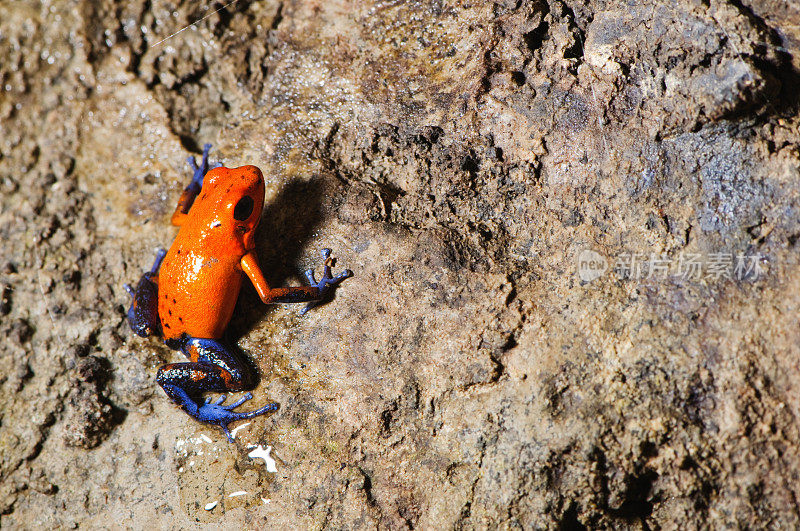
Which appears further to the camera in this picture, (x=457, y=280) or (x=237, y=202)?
(x=237, y=202)

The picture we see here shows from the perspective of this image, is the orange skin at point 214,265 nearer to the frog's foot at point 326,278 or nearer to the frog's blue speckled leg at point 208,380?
the frog's foot at point 326,278

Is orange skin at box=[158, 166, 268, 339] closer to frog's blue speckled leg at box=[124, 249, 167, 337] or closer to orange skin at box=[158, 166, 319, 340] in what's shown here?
orange skin at box=[158, 166, 319, 340]

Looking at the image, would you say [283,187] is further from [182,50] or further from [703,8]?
[703,8]

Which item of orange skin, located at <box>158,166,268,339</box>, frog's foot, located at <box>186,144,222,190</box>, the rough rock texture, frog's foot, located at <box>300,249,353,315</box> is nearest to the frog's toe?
the rough rock texture

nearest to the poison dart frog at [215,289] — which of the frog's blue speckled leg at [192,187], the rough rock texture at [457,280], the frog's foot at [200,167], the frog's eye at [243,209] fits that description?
the frog's eye at [243,209]

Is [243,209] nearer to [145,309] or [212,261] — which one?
[212,261]

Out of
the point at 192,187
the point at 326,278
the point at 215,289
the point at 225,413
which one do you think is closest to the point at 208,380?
the point at 225,413
